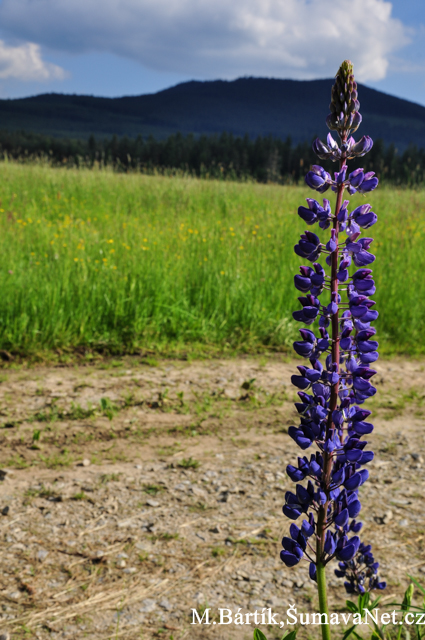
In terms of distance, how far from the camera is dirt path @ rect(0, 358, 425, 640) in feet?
6.36

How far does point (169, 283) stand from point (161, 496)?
260 cm

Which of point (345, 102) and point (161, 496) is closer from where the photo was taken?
point (345, 102)

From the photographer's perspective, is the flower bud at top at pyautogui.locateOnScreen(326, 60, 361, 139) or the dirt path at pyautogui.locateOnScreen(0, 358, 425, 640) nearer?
the flower bud at top at pyautogui.locateOnScreen(326, 60, 361, 139)

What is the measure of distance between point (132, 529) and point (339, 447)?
5.31 ft

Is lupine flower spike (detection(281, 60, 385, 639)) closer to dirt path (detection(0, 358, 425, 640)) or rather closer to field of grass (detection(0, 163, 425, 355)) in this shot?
dirt path (detection(0, 358, 425, 640))

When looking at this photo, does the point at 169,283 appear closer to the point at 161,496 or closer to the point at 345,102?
the point at 161,496

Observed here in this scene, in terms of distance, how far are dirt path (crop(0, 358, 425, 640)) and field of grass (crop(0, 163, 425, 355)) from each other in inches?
18.2

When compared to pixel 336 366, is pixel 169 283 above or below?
below

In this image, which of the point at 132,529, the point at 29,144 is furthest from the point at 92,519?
the point at 29,144

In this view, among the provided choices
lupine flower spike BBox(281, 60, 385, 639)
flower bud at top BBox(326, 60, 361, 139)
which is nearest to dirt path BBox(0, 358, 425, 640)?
lupine flower spike BBox(281, 60, 385, 639)

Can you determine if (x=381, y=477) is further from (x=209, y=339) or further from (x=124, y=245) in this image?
(x=124, y=245)

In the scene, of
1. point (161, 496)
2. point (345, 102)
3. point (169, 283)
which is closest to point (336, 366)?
point (345, 102)

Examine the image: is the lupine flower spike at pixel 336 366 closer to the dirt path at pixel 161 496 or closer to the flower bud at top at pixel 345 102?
the flower bud at top at pixel 345 102

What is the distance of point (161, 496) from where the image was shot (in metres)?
2.63
